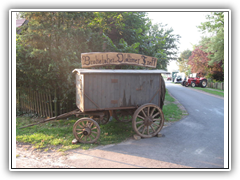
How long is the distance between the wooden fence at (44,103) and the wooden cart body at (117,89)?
3240 millimetres

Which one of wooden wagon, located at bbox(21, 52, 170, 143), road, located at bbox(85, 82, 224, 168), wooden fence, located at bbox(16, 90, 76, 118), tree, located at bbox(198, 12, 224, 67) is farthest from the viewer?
tree, located at bbox(198, 12, 224, 67)

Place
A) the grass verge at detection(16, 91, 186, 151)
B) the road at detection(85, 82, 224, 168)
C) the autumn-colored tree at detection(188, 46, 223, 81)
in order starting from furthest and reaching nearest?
the autumn-colored tree at detection(188, 46, 223, 81)
the grass verge at detection(16, 91, 186, 151)
the road at detection(85, 82, 224, 168)

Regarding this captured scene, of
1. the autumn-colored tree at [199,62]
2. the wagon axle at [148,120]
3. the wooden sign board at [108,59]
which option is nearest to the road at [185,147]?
the wagon axle at [148,120]

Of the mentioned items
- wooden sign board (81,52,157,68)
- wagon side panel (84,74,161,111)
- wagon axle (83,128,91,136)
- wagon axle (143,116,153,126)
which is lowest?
wagon axle (83,128,91,136)

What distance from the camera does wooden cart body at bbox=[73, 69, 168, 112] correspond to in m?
5.66

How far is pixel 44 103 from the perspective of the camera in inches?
Answer: 361

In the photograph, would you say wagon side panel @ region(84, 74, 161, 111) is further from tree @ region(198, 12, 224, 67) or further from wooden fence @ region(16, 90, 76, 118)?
tree @ region(198, 12, 224, 67)

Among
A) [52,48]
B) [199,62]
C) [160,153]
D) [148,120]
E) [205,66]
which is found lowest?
[160,153]

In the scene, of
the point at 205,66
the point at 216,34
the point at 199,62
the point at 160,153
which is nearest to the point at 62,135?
the point at 160,153

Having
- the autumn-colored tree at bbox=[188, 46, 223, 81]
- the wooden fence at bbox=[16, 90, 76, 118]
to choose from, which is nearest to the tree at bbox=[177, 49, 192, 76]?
the autumn-colored tree at bbox=[188, 46, 223, 81]

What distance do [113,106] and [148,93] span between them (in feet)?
4.41

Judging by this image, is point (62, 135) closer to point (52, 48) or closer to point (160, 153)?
point (160, 153)

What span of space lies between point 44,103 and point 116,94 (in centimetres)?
498

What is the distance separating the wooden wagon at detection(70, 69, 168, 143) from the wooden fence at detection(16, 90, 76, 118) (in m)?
3.14
